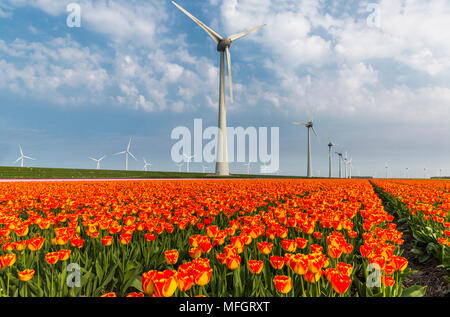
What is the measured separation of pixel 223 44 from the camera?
5025 centimetres

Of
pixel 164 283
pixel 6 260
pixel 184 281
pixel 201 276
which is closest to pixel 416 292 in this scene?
pixel 201 276

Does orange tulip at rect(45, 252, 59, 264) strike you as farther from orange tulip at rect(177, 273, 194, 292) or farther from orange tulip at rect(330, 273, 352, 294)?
orange tulip at rect(330, 273, 352, 294)

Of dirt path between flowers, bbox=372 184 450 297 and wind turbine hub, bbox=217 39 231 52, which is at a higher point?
wind turbine hub, bbox=217 39 231 52

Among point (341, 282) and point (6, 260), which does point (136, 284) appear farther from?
point (341, 282)

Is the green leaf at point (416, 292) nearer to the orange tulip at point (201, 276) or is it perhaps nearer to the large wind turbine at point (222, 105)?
the orange tulip at point (201, 276)

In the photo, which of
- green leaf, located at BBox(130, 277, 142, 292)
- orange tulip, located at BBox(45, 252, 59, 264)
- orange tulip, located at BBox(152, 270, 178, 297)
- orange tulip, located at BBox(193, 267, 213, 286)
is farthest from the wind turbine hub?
orange tulip, located at BBox(152, 270, 178, 297)

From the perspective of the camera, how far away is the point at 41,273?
149 inches

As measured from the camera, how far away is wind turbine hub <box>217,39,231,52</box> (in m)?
49.8

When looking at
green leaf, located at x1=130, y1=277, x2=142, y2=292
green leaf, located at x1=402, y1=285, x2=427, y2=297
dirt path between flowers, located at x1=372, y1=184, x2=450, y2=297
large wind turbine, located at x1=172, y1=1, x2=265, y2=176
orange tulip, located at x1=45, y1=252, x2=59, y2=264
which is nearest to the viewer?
green leaf, located at x1=402, y1=285, x2=427, y2=297

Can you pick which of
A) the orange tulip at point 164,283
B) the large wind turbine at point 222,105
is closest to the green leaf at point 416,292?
the orange tulip at point 164,283

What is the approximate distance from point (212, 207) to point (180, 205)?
66.6 inches

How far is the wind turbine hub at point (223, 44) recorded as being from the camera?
4984 cm
